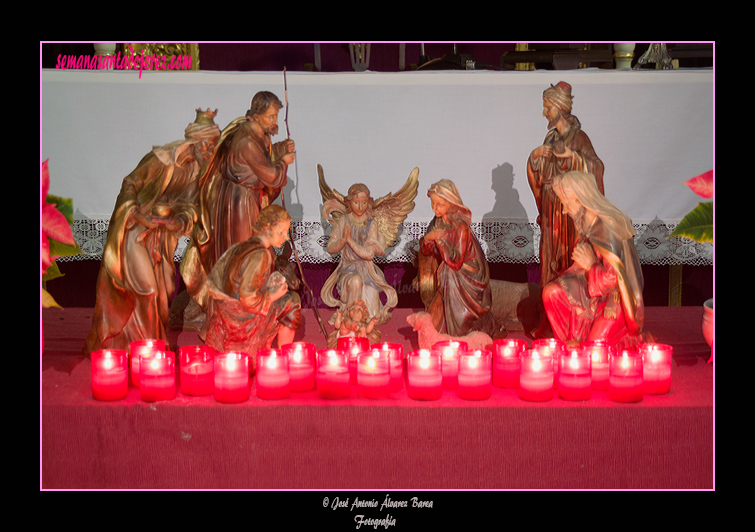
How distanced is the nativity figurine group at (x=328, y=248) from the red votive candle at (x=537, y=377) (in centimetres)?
58

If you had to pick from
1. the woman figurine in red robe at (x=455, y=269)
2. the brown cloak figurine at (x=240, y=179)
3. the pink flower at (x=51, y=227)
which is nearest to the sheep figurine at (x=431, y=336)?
the woman figurine in red robe at (x=455, y=269)

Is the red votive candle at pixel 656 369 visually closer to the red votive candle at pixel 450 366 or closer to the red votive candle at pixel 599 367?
the red votive candle at pixel 599 367

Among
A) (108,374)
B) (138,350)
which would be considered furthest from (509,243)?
(108,374)

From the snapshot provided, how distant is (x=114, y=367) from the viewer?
3443 millimetres

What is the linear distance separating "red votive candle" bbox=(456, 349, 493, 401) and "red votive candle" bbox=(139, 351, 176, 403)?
132cm

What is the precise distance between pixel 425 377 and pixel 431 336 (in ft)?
2.19

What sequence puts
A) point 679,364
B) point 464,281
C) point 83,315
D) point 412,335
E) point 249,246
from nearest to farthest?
point 249,246
point 679,364
point 464,281
point 412,335
point 83,315

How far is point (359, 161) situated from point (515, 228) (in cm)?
114

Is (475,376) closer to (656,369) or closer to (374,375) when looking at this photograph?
(374,375)

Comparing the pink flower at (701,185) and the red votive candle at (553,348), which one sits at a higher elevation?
the pink flower at (701,185)

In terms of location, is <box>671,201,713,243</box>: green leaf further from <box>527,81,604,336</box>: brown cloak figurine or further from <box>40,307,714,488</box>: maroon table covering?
<box>40,307,714,488</box>: maroon table covering

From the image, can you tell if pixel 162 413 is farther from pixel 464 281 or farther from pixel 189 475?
pixel 464 281

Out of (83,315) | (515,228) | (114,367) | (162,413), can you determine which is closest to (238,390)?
(162,413)

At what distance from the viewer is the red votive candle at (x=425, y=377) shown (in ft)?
11.3
